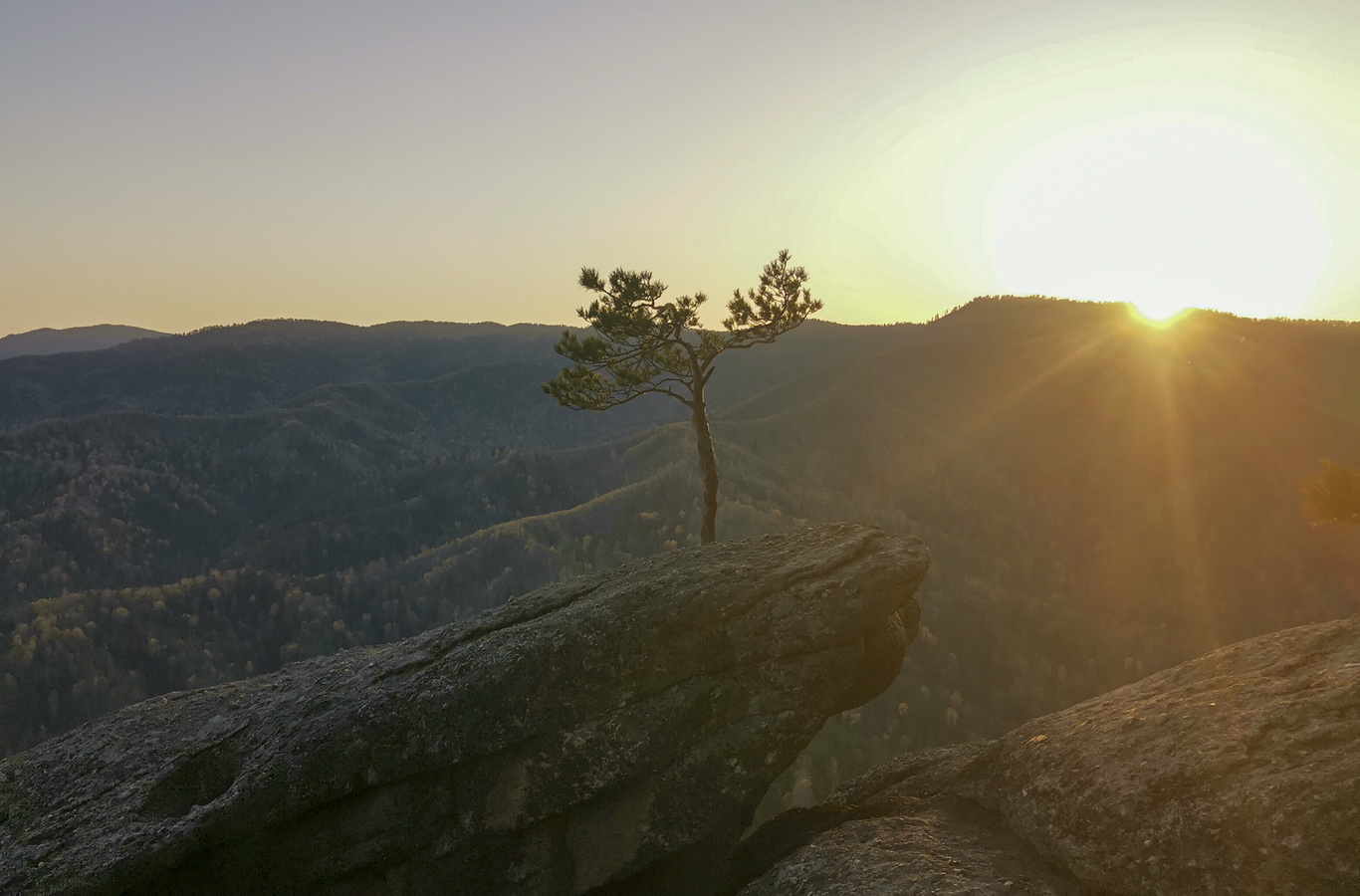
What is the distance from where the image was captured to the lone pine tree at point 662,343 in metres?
26.3

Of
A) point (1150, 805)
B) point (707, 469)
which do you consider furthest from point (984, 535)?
point (1150, 805)

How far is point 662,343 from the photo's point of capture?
27766 millimetres

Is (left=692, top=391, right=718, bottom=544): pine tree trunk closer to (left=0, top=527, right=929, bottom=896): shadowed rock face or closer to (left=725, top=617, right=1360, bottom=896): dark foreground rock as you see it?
(left=0, top=527, right=929, bottom=896): shadowed rock face

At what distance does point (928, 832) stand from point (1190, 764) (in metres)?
5.11

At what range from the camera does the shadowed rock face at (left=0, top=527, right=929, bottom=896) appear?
1608 cm

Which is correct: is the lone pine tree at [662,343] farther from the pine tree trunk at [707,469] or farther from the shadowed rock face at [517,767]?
the shadowed rock face at [517,767]

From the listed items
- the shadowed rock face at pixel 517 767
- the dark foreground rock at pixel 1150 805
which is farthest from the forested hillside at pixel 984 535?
the dark foreground rock at pixel 1150 805

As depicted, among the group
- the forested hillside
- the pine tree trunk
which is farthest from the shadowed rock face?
the forested hillside

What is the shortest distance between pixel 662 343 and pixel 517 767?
16.1m

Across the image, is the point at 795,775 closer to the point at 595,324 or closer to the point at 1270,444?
the point at 595,324

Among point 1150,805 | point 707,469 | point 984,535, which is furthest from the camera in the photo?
point 984,535

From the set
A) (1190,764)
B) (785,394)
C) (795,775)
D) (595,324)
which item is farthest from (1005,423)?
(1190,764)

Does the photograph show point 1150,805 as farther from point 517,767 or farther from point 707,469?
point 707,469

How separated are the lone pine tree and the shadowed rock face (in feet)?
28.3
